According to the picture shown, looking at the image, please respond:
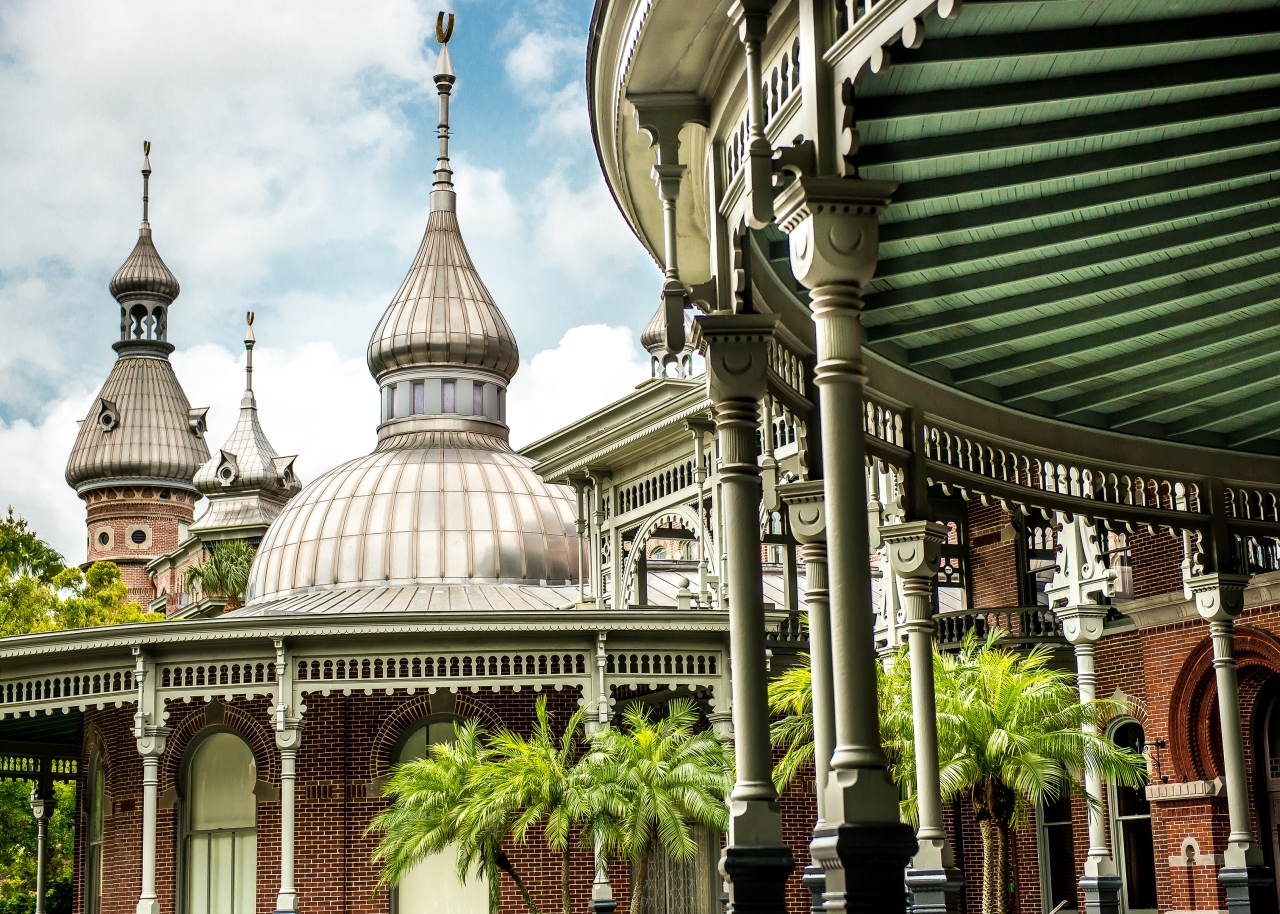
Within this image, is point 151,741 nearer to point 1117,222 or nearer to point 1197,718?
point 1197,718

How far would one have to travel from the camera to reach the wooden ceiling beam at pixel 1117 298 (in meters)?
11.2

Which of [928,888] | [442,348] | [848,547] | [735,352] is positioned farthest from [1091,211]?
[442,348]

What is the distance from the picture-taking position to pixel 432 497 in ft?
114

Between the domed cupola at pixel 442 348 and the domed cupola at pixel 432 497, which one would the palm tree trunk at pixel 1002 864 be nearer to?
the domed cupola at pixel 432 497

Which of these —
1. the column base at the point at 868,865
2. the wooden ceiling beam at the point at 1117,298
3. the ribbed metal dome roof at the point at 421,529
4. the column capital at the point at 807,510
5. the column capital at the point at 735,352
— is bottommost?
the column base at the point at 868,865

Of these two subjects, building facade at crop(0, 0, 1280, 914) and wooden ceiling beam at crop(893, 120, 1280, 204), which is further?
wooden ceiling beam at crop(893, 120, 1280, 204)

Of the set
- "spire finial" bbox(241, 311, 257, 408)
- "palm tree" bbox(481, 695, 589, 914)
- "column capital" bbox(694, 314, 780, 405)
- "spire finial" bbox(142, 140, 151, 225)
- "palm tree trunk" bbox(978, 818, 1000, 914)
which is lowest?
"palm tree trunk" bbox(978, 818, 1000, 914)

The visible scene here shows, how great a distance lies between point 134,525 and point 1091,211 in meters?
86.5

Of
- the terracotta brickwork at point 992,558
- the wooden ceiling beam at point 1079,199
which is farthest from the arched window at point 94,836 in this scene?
the wooden ceiling beam at point 1079,199

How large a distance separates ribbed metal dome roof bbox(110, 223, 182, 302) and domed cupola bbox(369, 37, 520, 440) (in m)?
57.9

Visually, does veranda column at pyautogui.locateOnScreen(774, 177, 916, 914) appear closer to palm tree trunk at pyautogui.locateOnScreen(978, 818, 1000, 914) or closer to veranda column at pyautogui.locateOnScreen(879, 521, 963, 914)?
veranda column at pyautogui.locateOnScreen(879, 521, 963, 914)

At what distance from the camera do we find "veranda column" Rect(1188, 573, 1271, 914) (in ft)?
48.0

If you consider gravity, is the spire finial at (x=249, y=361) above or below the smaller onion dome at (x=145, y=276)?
below

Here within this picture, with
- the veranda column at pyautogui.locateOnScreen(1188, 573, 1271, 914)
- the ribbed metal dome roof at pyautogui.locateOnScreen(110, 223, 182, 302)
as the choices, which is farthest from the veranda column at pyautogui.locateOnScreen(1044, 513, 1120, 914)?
the ribbed metal dome roof at pyautogui.locateOnScreen(110, 223, 182, 302)
